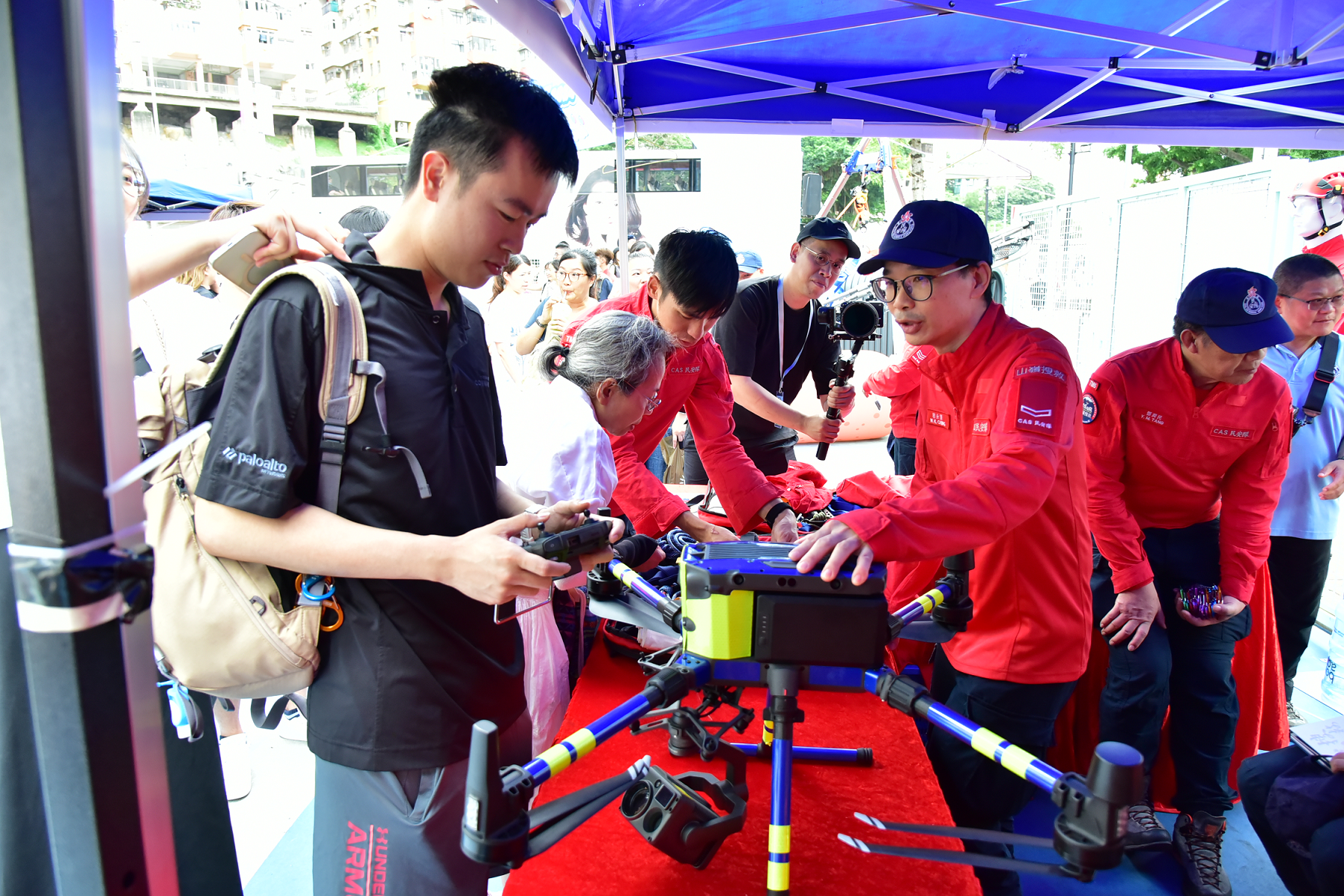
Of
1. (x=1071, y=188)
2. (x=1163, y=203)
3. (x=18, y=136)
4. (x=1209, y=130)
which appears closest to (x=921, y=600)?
(x=18, y=136)

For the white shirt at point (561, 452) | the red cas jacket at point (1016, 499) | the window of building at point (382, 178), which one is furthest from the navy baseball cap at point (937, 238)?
the window of building at point (382, 178)

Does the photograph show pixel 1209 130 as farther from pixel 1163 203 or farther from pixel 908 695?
pixel 908 695

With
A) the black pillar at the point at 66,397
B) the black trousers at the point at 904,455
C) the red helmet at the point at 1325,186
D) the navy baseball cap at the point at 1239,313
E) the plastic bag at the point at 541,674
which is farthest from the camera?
the black trousers at the point at 904,455

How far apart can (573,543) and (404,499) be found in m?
0.27

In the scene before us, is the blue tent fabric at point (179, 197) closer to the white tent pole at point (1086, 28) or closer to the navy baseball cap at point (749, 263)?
the navy baseball cap at point (749, 263)

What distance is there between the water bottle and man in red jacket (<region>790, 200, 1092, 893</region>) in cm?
285

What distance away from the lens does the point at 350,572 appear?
108 cm

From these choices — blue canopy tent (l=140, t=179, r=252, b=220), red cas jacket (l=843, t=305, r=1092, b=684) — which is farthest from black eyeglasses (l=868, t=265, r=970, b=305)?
blue canopy tent (l=140, t=179, r=252, b=220)

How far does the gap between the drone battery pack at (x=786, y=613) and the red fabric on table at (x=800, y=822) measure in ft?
1.65

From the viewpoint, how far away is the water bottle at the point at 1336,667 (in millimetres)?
3646

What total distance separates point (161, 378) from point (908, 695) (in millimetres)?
1444

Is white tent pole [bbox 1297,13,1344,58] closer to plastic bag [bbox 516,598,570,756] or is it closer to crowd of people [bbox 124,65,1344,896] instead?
crowd of people [bbox 124,65,1344,896]

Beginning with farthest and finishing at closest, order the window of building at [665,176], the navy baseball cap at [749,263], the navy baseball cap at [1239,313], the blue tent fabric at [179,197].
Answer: the window of building at [665,176] → the navy baseball cap at [749,263] → the blue tent fabric at [179,197] → the navy baseball cap at [1239,313]

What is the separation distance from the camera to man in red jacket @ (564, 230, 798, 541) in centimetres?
245
